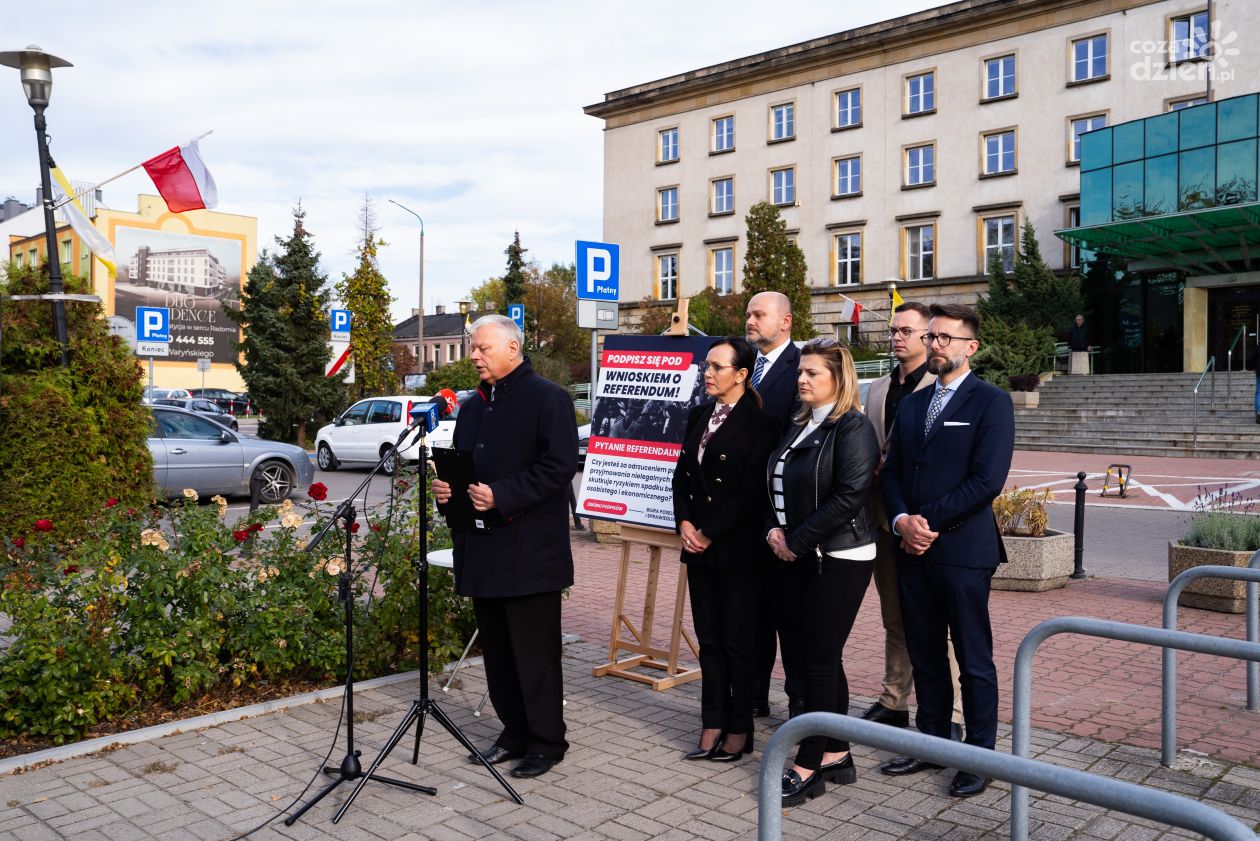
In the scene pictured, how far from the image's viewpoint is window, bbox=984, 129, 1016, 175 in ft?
142

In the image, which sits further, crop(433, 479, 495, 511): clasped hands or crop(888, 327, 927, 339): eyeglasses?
crop(888, 327, 927, 339): eyeglasses

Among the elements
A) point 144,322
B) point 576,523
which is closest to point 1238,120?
point 576,523

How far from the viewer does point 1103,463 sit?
977 inches

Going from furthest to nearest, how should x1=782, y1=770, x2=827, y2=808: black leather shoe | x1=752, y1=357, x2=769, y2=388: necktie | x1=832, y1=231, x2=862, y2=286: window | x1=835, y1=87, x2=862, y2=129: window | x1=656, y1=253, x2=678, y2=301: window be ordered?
x1=656, y1=253, x2=678, y2=301: window, x1=832, y1=231, x2=862, y2=286: window, x1=835, y1=87, x2=862, y2=129: window, x1=752, y1=357, x2=769, y2=388: necktie, x1=782, y1=770, x2=827, y2=808: black leather shoe

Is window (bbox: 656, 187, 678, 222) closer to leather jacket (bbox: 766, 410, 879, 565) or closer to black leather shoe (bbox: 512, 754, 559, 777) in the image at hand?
leather jacket (bbox: 766, 410, 879, 565)

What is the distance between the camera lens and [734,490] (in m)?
5.19

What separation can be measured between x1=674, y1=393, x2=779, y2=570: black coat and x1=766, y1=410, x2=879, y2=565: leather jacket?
0.27 metres

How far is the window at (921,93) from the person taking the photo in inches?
1788

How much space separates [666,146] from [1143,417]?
30.9 m

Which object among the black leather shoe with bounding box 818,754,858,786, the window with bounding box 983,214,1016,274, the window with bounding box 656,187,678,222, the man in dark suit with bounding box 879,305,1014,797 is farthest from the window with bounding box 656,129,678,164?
the black leather shoe with bounding box 818,754,858,786

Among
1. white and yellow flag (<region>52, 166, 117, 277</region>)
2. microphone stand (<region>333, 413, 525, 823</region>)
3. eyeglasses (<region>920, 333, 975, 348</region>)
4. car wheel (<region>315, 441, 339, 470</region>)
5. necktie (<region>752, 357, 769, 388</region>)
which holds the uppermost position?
white and yellow flag (<region>52, 166, 117, 277</region>)

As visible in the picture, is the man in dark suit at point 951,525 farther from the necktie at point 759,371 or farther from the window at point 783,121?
the window at point 783,121

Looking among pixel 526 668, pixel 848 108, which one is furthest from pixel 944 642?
pixel 848 108

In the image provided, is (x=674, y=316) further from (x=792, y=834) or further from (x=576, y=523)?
(x=576, y=523)
